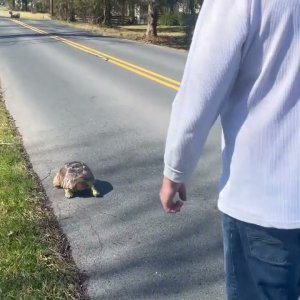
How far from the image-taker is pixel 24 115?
26.5 ft

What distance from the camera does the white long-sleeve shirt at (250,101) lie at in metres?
1.52

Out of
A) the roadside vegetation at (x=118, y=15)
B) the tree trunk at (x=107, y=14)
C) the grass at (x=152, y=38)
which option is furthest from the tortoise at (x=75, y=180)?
the tree trunk at (x=107, y=14)

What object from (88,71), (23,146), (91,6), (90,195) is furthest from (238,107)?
(91,6)

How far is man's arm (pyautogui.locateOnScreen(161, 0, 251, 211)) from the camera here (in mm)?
1519

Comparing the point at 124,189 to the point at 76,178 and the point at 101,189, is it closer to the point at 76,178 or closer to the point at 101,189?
the point at 101,189

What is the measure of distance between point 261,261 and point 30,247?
7.03 ft

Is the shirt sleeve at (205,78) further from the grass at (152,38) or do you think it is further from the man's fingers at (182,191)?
the grass at (152,38)

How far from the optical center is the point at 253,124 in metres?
1.59

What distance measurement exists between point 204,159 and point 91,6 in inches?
1692

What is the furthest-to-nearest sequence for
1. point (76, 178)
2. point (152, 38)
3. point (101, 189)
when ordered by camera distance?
point (152, 38) < point (101, 189) < point (76, 178)

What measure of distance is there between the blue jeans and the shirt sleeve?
0.89ft

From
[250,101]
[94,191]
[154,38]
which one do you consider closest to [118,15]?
[154,38]

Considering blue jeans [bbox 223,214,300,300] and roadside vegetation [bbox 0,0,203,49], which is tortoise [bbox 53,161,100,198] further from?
roadside vegetation [bbox 0,0,203,49]

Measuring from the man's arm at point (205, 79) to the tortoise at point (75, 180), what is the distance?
2.81 meters
